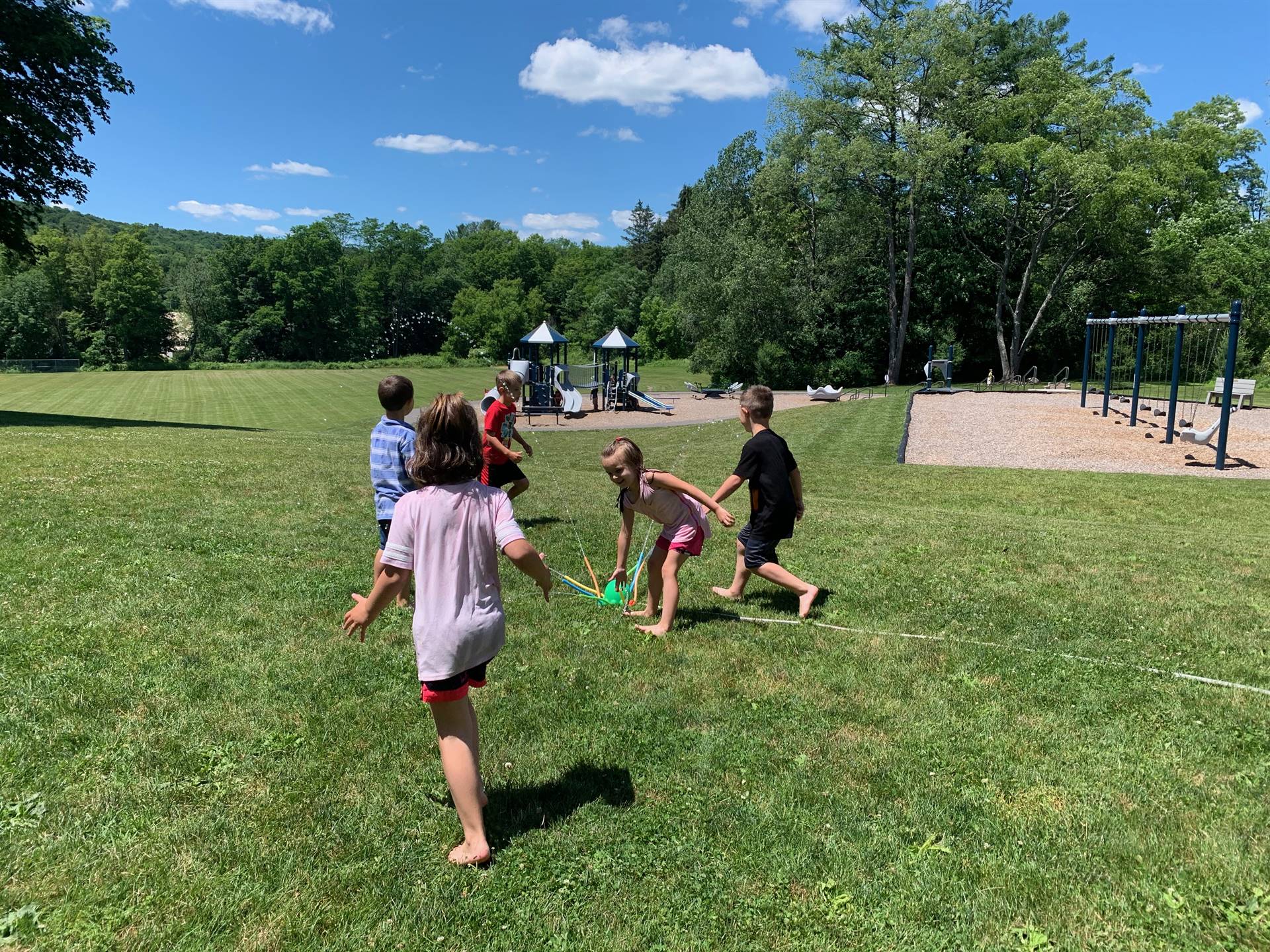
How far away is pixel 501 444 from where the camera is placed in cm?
828

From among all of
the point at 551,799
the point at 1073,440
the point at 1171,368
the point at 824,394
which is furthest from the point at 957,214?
the point at 551,799

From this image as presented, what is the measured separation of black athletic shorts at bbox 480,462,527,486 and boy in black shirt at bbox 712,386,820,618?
3.05 m

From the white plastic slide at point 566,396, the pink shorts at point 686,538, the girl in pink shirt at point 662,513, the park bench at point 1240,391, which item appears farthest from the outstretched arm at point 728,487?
the white plastic slide at point 566,396

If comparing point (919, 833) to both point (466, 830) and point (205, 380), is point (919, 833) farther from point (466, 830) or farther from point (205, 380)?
point (205, 380)

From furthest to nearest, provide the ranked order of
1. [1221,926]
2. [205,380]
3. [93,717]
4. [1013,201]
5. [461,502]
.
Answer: [205,380] < [1013,201] < [93,717] < [461,502] < [1221,926]

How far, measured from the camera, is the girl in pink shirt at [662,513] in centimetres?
543

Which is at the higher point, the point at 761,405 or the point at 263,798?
the point at 761,405

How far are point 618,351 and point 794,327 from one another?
54.8ft

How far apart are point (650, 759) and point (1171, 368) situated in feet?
90.9

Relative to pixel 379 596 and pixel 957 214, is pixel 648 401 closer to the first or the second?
pixel 957 214

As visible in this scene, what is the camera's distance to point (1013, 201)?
3994 cm

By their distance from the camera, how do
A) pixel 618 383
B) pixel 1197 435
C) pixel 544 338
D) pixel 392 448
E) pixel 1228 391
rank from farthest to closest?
pixel 618 383, pixel 544 338, pixel 1197 435, pixel 1228 391, pixel 392 448

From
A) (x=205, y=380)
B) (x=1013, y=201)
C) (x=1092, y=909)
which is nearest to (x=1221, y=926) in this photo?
(x=1092, y=909)

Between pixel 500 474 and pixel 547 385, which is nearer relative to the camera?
pixel 500 474
